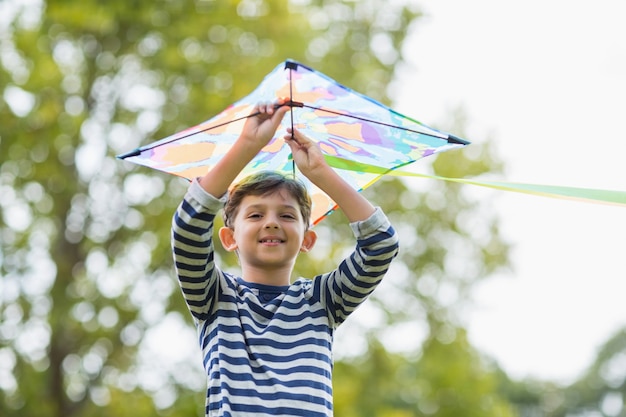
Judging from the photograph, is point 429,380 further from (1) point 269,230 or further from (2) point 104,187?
(1) point 269,230

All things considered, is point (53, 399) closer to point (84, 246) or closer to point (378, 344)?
point (84, 246)

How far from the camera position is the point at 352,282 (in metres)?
2.46

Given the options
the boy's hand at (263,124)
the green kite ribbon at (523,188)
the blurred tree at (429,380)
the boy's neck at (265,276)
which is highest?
the blurred tree at (429,380)

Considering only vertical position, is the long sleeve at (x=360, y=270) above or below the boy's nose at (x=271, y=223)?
below

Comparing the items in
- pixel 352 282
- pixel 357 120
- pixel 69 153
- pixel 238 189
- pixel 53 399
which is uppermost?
pixel 69 153

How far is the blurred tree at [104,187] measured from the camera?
35.4ft

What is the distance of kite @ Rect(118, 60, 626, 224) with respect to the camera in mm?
2510

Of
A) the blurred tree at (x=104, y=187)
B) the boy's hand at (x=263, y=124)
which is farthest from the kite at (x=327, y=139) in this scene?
the blurred tree at (x=104, y=187)

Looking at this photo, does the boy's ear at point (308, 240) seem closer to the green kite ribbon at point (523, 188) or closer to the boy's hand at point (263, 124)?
the green kite ribbon at point (523, 188)

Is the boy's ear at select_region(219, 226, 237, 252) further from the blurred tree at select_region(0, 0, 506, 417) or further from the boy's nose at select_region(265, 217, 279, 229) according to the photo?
the blurred tree at select_region(0, 0, 506, 417)

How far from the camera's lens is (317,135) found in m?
2.70

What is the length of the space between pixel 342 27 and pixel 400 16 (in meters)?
0.80

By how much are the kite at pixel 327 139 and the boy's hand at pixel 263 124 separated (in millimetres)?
120

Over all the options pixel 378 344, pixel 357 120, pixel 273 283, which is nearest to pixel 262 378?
pixel 273 283
